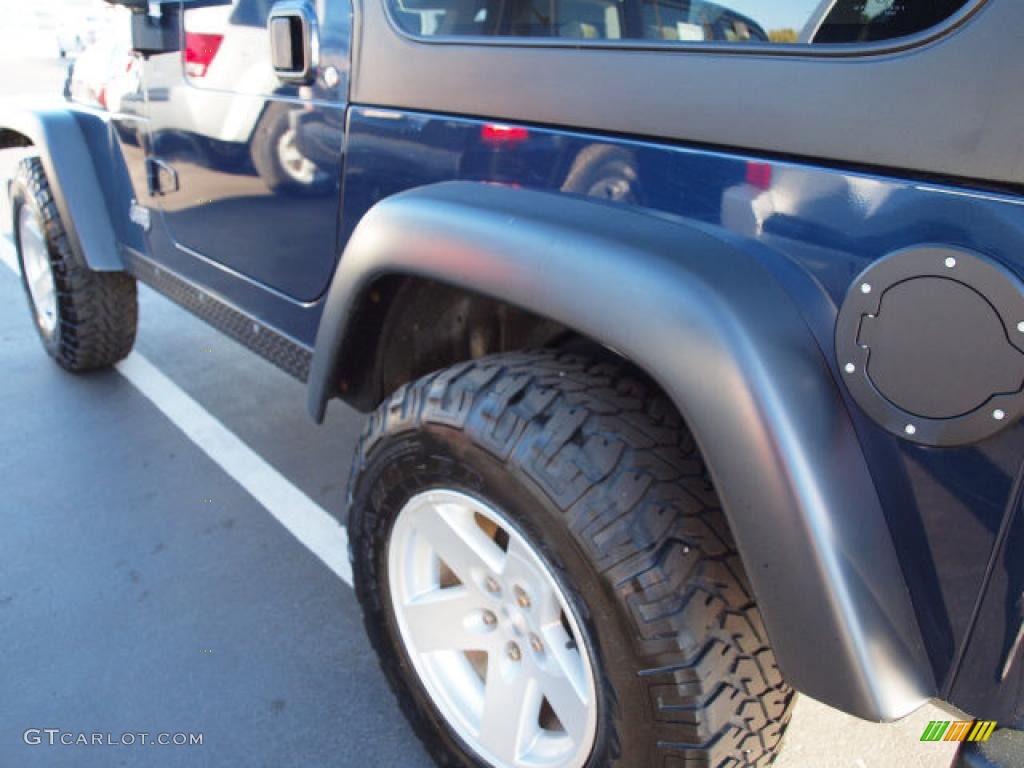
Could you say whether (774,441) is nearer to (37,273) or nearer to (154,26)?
(154,26)

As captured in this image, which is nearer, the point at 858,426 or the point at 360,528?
the point at 858,426

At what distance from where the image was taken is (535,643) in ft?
4.59

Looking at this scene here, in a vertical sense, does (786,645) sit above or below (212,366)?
above

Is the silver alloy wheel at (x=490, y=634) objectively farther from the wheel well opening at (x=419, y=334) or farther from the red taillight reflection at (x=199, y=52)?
the red taillight reflection at (x=199, y=52)

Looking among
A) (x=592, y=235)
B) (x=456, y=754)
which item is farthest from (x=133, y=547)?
(x=592, y=235)

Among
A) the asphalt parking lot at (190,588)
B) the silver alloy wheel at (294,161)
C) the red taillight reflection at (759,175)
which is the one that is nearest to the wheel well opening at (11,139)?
the asphalt parking lot at (190,588)

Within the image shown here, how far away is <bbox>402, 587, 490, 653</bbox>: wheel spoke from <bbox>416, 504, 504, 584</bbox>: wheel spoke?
0.06 meters

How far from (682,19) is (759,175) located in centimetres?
36

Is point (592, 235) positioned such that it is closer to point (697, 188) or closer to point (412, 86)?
point (697, 188)

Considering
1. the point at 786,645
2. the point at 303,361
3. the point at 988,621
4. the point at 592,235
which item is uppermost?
the point at 592,235

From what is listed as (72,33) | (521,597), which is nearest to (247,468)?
(521,597)

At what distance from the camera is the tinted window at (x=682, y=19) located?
99 centimetres

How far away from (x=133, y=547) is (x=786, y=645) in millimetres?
2043

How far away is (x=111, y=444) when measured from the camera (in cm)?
296
